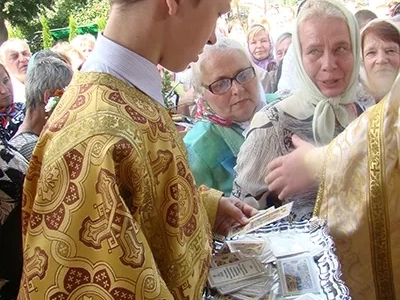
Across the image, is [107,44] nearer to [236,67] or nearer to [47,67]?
[236,67]

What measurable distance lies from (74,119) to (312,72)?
4.80 ft

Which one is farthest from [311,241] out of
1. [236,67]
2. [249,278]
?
[236,67]

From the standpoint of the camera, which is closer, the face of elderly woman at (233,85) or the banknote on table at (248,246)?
the banknote on table at (248,246)

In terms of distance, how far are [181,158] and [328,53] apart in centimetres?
133

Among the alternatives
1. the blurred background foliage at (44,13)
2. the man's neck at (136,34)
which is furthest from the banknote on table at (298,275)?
the blurred background foliage at (44,13)

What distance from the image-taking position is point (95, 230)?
788 mm

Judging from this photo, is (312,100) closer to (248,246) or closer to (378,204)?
(378,204)

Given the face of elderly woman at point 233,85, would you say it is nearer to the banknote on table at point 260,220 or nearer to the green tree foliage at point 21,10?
the banknote on table at point 260,220

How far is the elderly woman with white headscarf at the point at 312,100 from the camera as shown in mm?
2023

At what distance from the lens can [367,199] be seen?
139 cm

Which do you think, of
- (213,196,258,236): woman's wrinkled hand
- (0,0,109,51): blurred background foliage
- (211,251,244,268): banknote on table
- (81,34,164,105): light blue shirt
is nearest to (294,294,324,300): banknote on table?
(211,251,244,268): banknote on table

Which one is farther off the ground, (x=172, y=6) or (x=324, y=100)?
(x=172, y=6)

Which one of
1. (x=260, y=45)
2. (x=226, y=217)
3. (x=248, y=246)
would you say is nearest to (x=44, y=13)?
(x=260, y=45)

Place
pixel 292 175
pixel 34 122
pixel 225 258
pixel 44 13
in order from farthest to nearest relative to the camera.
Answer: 1. pixel 44 13
2. pixel 34 122
3. pixel 292 175
4. pixel 225 258
